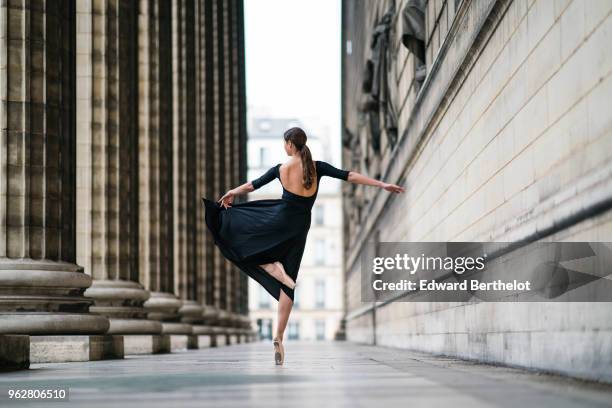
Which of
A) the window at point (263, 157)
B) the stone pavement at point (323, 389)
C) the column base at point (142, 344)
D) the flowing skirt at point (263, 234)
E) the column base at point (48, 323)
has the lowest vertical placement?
the column base at point (142, 344)

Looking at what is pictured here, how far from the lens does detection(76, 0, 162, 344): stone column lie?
54.7 feet

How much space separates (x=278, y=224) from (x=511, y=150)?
201 centimetres

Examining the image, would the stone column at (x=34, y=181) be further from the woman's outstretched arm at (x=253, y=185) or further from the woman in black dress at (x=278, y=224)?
the woman's outstretched arm at (x=253, y=185)

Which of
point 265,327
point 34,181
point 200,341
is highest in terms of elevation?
point 34,181

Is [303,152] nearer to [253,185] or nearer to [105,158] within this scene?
[253,185]

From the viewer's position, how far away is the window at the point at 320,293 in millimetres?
99375

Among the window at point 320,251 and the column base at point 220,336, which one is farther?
the window at point 320,251

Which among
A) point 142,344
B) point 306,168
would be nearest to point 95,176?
point 142,344

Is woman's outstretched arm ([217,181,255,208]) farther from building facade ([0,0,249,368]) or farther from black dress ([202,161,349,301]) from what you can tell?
building facade ([0,0,249,368])

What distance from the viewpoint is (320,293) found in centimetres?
9975

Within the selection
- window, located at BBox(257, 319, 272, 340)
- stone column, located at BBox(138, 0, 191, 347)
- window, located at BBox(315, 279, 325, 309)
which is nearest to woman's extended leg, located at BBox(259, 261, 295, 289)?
stone column, located at BBox(138, 0, 191, 347)

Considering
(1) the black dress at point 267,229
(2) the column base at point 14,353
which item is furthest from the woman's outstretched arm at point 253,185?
(2) the column base at point 14,353

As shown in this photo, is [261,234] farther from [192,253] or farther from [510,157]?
[192,253]

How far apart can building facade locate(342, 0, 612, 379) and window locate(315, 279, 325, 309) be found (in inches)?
3204
